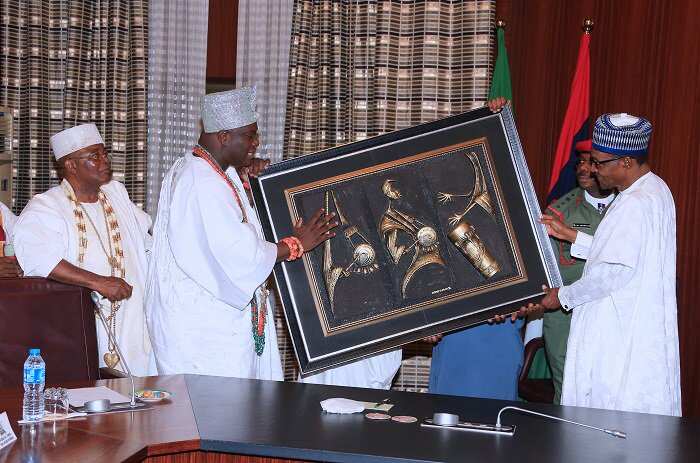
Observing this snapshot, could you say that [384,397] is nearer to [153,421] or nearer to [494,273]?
[153,421]

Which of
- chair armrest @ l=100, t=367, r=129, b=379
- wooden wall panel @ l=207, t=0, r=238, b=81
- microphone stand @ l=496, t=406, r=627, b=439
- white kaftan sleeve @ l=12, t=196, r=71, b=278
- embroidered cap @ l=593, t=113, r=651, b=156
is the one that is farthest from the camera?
wooden wall panel @ l=207, t=0, r=238, b=81

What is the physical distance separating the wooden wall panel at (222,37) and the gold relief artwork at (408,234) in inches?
116

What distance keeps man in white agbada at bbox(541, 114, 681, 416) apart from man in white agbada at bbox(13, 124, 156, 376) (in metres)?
2.25

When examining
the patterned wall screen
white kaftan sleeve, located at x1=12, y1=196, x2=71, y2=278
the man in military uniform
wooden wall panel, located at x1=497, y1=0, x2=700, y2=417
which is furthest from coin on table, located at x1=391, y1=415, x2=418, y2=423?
the patterned wall screen

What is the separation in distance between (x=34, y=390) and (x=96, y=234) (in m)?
2.09

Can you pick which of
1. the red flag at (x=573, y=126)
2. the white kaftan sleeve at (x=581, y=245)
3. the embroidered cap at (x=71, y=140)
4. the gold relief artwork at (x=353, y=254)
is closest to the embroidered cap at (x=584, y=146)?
the red flag at (x=573, y=126)

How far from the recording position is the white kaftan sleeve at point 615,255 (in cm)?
351

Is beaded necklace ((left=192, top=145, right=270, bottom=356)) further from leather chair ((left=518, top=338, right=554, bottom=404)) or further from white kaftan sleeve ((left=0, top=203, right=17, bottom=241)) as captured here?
white kaftan sleeve ((left=0, top=203, right=17, bottom=241))

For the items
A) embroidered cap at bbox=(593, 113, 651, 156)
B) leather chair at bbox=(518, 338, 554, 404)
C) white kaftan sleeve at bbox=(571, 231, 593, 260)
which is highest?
embroidered cap at bbox=(593, 113, 651, 156)

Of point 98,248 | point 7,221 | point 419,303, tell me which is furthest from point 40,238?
point 419,303

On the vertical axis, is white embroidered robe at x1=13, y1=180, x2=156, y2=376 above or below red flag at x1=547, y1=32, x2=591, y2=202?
below

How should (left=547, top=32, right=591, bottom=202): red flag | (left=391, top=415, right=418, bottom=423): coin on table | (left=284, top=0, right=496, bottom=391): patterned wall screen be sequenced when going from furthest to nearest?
1. (left=284, top=0, right=496, bottom=391): patterned wall screen
2. (left=547, top=32, right=591, bottom=202): red flag
3. (left=391, top=415, right=418, bottom=423): coin on table

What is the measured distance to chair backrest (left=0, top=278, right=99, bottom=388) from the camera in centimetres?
348

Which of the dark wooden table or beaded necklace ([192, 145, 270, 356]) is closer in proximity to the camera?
the dark wooden table
